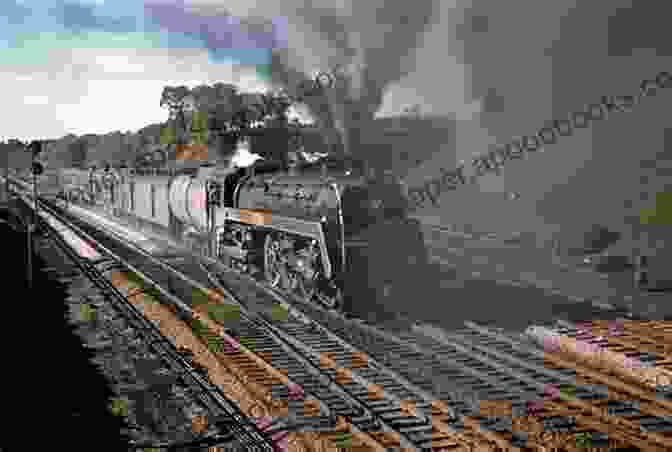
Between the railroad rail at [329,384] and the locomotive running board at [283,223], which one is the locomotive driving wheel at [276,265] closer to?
the locomotive running board at [283,223]

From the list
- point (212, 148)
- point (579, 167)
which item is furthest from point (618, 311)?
point (212, 148)

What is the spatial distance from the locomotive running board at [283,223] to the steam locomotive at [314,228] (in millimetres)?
19

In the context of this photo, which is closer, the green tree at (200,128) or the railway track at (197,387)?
the railway track at (197,387)

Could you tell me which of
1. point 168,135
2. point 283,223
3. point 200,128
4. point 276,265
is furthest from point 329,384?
Result: point 168,135

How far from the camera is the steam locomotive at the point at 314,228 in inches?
428

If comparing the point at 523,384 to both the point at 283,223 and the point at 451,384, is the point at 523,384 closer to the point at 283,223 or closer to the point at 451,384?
the point at 451,384

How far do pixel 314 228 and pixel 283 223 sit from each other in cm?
127

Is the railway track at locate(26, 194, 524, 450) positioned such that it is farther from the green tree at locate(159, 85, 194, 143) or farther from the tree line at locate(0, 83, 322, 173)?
the green tree at locate(159, 85, 194, 143)

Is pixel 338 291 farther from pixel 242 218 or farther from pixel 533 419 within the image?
pixel 533 419

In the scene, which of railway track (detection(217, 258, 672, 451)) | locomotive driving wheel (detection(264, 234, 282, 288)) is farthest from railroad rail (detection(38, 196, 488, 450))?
locomotive driving wheel (detection(264, 234, 282, 288))

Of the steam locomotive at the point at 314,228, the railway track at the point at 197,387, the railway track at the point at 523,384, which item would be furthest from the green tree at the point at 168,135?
the railway track at the point at 523,384

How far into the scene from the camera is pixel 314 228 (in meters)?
11.0

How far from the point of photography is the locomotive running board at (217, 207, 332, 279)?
35.1ft

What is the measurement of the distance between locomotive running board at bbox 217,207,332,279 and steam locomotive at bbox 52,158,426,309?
19 millimetres
